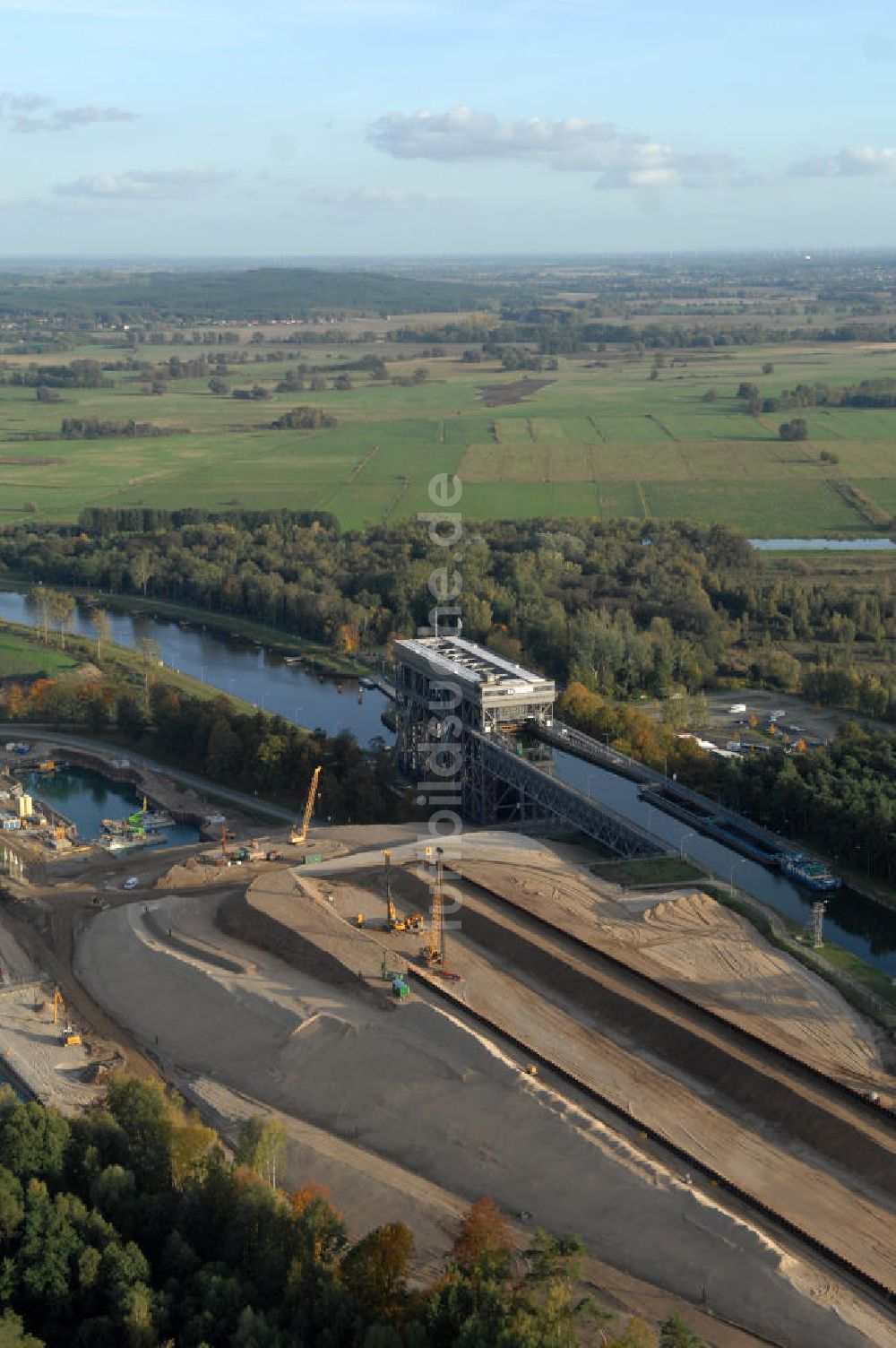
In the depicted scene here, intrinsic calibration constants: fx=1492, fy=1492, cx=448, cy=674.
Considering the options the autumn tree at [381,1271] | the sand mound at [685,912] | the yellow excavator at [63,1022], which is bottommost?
the yellow excavator at [63,1022]

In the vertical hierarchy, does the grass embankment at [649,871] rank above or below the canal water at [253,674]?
above

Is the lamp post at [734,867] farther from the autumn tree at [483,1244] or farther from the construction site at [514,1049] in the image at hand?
the autumn tree at [483,1244]

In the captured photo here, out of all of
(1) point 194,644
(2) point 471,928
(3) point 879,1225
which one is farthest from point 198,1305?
(1) point 194,644

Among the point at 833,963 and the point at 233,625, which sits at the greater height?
the point at 833,963

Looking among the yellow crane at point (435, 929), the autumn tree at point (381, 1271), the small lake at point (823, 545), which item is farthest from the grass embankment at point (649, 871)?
the small lake at point (823, 545)

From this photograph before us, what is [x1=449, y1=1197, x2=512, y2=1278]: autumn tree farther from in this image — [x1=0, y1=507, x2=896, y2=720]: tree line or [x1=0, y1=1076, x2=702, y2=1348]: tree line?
[x1=0, y1=507, x2=896, y2=720]: tree line

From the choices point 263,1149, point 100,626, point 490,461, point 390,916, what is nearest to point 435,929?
point 390,916

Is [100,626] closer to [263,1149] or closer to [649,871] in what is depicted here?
[649,871]

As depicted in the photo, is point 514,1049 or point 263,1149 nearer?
point 263,1149
